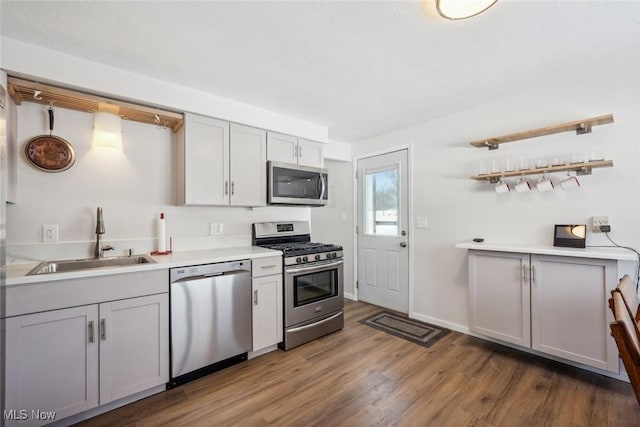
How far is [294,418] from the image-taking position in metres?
1.72

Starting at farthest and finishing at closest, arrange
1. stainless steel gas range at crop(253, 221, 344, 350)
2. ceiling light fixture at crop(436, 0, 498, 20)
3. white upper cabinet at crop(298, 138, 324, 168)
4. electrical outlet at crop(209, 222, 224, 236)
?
1. white upper cabinet at crop(298, 138, 324, 168)
2. electrical outlet at crop(209, 222, 224, 236)
3. stainless steel gas range at crop(253, 221, 344, 350)
4. ceiling light fixture at crop(436, 0, 498, 20)

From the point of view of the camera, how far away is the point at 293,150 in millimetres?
3080

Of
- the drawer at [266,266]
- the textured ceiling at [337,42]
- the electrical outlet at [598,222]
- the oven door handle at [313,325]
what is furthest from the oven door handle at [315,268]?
the electrical outlet at [598,222]

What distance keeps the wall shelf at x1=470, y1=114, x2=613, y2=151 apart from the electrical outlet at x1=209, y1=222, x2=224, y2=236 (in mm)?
2618

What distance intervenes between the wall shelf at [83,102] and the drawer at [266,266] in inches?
55.0

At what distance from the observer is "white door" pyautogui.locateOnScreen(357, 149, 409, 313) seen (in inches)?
137

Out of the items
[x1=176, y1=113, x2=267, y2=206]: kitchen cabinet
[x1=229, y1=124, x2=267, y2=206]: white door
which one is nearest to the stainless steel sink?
[x1=176, y1=113, x2=267, y2=206]: kitchen cabinet

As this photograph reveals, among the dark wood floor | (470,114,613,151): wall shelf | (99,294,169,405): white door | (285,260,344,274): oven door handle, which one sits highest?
(470,114,613,151): wall shelf

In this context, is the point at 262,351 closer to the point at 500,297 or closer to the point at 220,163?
the point at 220,163

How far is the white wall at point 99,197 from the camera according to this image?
199 cm

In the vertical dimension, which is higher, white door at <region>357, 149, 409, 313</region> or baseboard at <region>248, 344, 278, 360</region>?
white door at <region>357, 149, 409, 313</region>

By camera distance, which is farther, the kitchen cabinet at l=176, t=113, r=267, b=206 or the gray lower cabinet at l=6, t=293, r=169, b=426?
the kitchen cabinet at l=176, t=113, r=267, b=206
